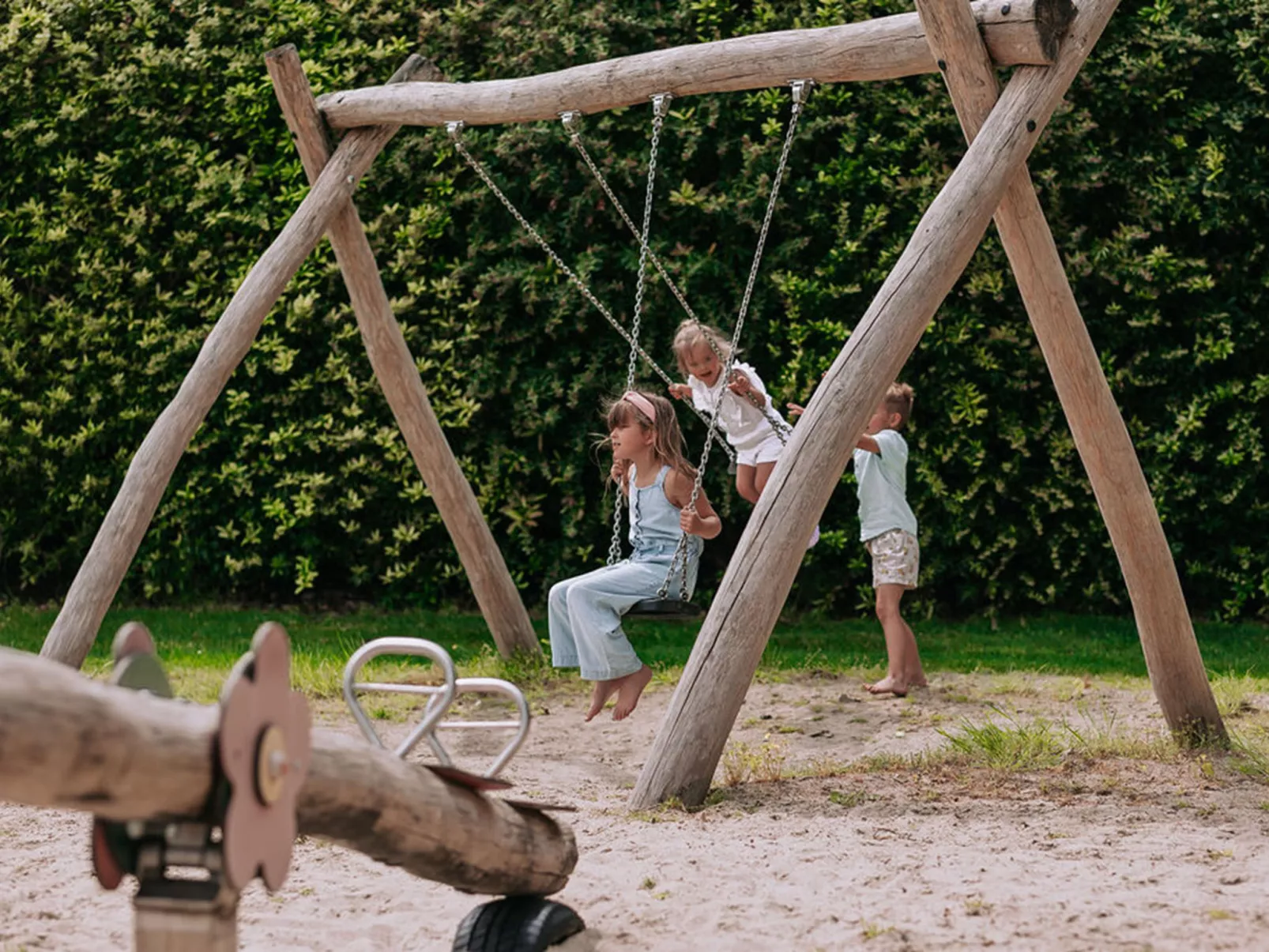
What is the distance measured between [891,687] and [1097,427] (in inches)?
69.0

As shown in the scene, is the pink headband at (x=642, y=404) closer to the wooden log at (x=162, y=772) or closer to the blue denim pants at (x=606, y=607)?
the blue denim pants at (x=606, y=607)

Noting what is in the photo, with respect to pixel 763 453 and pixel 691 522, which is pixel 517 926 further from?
pixel 763 453

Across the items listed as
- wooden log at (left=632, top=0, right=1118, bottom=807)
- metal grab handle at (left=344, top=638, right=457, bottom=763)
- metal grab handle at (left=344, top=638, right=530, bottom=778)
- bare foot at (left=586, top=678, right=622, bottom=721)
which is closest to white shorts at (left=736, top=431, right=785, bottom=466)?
bare foot at (left=586, top=678, right=622, bottom=721)

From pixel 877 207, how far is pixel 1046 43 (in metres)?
3.10

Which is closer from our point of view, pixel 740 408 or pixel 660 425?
pixel 660 425

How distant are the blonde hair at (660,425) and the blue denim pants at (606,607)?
A: 1.14 feet

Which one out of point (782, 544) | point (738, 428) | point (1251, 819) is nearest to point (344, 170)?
point (738, 428)

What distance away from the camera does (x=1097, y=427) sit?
14.9ft

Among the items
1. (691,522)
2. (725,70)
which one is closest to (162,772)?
(691,522)

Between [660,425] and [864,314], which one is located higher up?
[864,314]

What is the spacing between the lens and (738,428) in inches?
243

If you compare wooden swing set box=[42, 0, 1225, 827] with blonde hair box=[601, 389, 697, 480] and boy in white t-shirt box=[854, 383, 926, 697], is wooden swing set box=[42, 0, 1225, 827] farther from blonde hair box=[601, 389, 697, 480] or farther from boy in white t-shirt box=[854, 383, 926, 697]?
boy in white t-shirt box=[854, 383, 926, 697]

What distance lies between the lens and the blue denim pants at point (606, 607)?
16.8 feet

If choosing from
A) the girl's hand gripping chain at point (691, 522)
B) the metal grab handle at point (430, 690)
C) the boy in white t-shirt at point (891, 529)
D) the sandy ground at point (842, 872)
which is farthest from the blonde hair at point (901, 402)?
the metal grab handle at point (430, 690)
